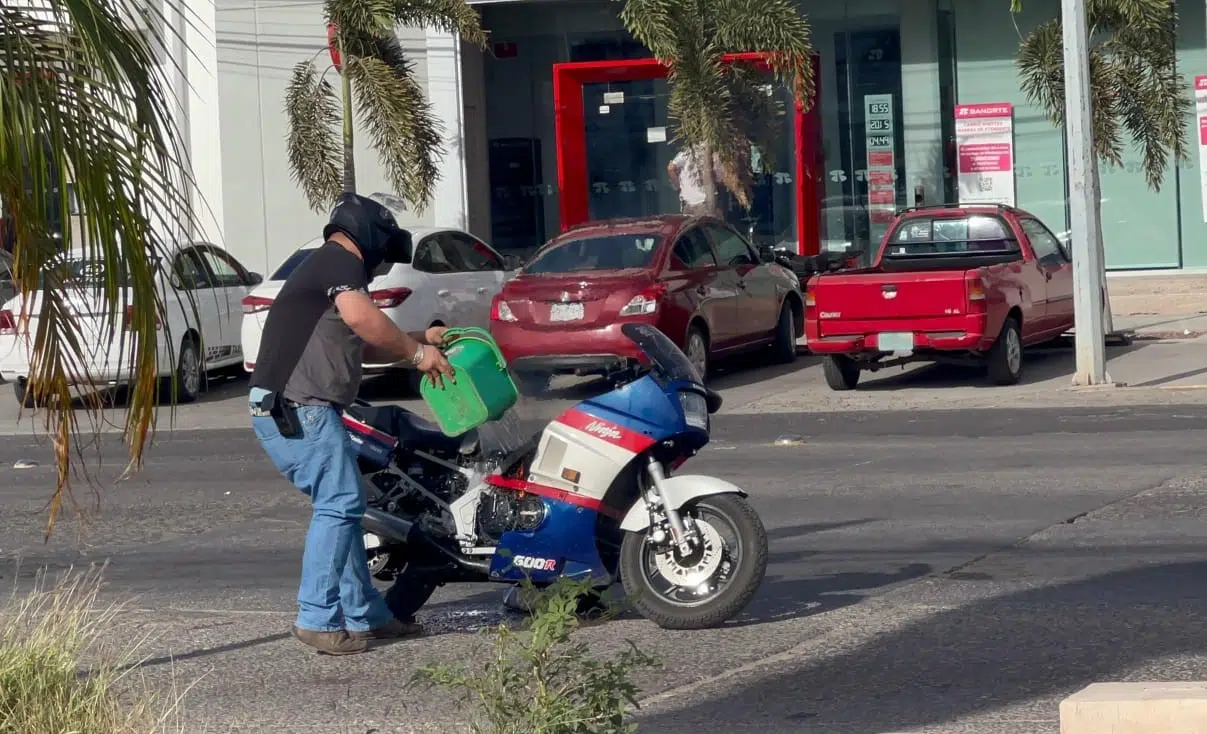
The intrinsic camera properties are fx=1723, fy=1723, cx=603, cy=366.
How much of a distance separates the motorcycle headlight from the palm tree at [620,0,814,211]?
12437mm

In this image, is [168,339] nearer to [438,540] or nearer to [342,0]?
[438,540]

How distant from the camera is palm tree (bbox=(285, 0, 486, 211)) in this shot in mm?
19938

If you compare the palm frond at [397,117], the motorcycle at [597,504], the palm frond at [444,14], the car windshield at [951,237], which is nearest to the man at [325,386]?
the motorcycle at [597,504]

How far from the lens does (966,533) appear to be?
9.16 metres

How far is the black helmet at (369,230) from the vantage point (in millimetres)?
6785

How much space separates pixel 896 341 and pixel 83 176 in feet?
39.0

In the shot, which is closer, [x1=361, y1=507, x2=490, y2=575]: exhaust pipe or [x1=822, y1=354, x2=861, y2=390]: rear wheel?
[x1=361, y1=507, x2=490, y2=575]: exhaust pipe

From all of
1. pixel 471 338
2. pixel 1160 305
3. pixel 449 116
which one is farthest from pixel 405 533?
pixel 449 116

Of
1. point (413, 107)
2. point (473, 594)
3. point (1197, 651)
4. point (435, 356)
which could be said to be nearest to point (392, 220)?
point (435, 356)

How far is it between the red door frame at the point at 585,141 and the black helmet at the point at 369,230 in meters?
18.4

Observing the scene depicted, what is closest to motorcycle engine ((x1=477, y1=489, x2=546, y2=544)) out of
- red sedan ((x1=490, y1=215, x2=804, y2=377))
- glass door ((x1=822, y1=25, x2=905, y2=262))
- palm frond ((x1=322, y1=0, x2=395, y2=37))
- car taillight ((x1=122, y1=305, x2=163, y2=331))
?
car taillight ((x1=122, y1=305, x2=163, y2=331))

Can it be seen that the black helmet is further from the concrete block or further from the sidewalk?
the sidewalk

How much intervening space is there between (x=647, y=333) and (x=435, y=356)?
105cm

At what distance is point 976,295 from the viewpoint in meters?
15.1
